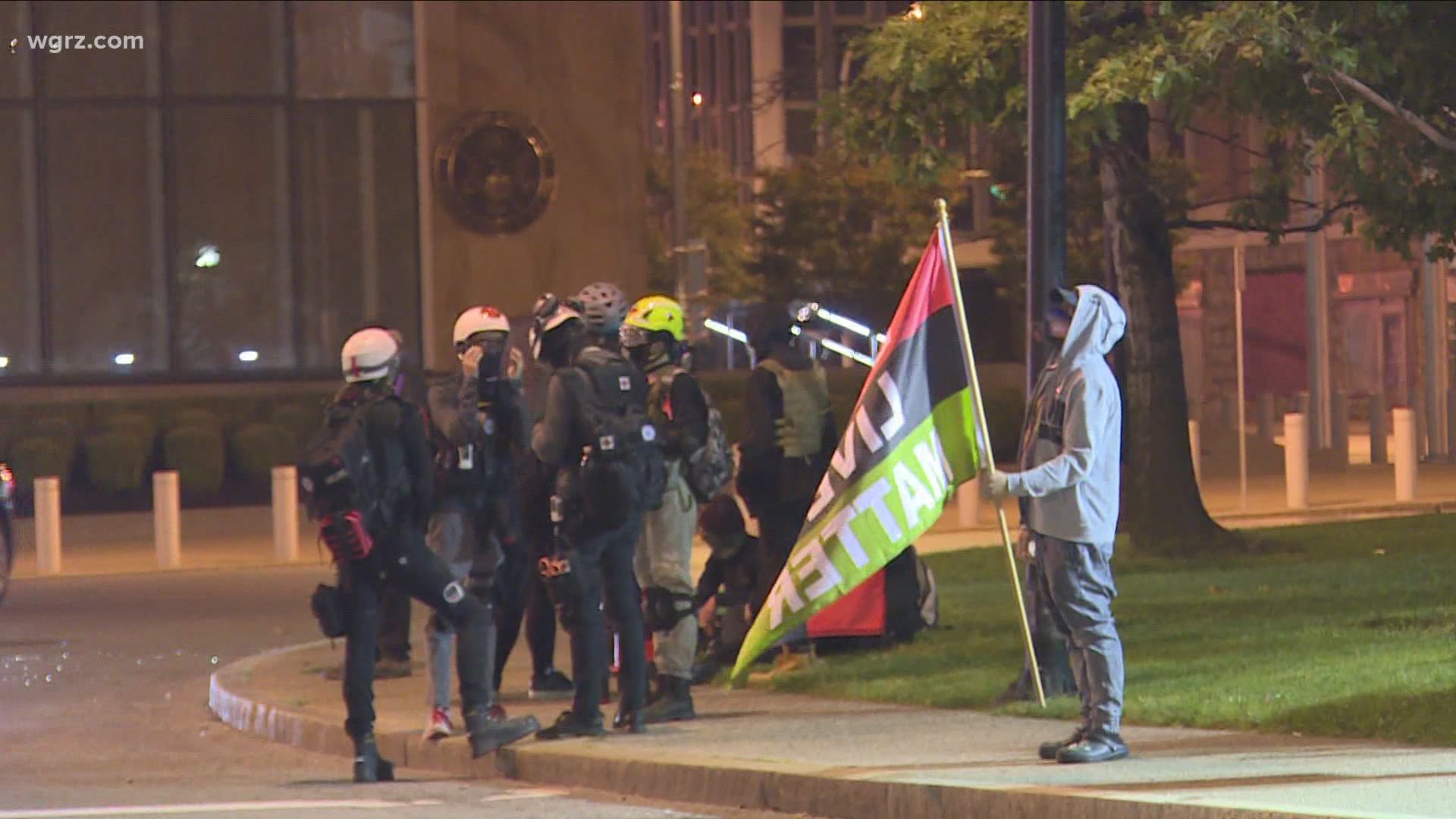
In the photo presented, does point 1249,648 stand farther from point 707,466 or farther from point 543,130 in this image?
point 543,130

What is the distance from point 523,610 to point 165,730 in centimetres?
195

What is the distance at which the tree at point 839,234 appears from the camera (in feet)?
179

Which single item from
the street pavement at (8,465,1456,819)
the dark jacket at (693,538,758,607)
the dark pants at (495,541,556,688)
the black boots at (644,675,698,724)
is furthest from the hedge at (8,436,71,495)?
the black boots at (644,675,698,724)

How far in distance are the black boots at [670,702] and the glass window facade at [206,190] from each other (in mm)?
21323

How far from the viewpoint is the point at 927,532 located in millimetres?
20750

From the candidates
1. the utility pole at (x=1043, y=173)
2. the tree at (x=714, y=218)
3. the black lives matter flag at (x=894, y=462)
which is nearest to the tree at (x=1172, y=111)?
the utility pole at (x=1043, y=173)

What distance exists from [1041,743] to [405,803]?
8.25 feet

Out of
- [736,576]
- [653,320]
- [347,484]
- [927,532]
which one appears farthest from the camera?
[927,532]

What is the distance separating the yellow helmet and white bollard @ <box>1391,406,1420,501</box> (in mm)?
13645

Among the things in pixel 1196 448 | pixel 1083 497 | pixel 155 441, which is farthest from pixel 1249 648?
pixel 155 441

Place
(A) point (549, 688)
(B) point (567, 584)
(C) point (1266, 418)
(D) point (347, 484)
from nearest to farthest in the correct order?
(D) point (347, 484)
(B) point (567, 584)
(A) point (549, 688)
(C) point (1266, 418)

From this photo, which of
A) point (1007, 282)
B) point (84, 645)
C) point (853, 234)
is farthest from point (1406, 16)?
point (853, 234)

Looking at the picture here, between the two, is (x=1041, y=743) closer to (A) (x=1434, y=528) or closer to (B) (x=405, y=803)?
(B) (x=405, y=803)

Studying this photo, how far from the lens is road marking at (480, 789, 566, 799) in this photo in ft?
30.1
